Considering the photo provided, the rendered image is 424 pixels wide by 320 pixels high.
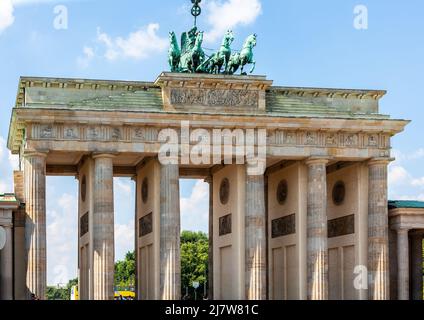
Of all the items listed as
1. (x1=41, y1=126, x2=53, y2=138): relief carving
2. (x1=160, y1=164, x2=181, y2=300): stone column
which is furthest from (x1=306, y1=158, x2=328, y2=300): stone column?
(x1=41, y1=126, x2=53, y2=138): relief carving

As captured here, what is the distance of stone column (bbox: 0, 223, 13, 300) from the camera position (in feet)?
208

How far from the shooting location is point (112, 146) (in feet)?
214

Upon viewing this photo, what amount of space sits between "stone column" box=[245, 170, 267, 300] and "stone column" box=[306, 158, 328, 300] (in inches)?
135

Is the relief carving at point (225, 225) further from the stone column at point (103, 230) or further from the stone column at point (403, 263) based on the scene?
the stone column at point (403, 263)

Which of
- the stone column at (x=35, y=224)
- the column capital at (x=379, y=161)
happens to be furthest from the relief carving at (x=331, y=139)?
the stone column at (x=35, y=224)

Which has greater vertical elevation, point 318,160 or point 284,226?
point 318,160

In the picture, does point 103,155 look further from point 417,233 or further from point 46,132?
point 417,233

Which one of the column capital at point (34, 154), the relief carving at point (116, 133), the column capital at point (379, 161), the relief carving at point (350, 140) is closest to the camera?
the column capital at point (34, 154)

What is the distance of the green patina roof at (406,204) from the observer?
70.9 m

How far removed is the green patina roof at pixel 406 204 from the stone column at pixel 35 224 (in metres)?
25.6

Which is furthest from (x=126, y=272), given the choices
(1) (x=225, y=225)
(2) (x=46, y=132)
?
(2) (x=46, y=132)

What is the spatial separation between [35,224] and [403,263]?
87.4 feet

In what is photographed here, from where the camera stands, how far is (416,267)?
2933 inches
